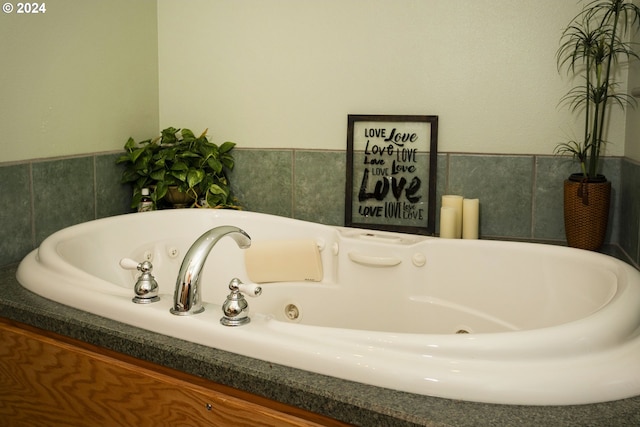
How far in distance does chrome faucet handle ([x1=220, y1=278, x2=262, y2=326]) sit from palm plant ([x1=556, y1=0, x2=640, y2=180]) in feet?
4.40

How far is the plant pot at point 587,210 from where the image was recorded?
82.0 inches

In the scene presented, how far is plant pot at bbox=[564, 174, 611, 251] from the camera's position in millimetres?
2082

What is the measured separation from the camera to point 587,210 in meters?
2.10

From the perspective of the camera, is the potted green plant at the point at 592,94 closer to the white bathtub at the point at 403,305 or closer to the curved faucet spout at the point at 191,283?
the white bathtub at the point at 403,305

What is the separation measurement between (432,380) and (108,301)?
2.67 ft

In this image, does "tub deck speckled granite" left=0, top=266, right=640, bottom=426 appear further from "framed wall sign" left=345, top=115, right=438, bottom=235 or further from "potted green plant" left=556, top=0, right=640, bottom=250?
"framed wall sign" left=345, top=115, right=438, bottom=235

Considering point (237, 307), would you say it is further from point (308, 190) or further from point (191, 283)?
point (308, 190)

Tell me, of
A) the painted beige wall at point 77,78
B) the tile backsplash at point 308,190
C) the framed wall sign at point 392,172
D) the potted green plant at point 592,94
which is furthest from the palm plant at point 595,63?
the painted beige wall at point 77,78

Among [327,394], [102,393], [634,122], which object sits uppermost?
[634,122]

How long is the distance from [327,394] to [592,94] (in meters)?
1.63

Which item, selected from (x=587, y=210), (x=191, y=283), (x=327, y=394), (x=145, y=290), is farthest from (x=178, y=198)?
(x=327, y=394)

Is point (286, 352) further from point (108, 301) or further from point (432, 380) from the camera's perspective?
point (108, 301)

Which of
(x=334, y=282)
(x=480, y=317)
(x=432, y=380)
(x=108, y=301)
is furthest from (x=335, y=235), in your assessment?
(x=432, y=380)

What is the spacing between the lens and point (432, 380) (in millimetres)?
1095
